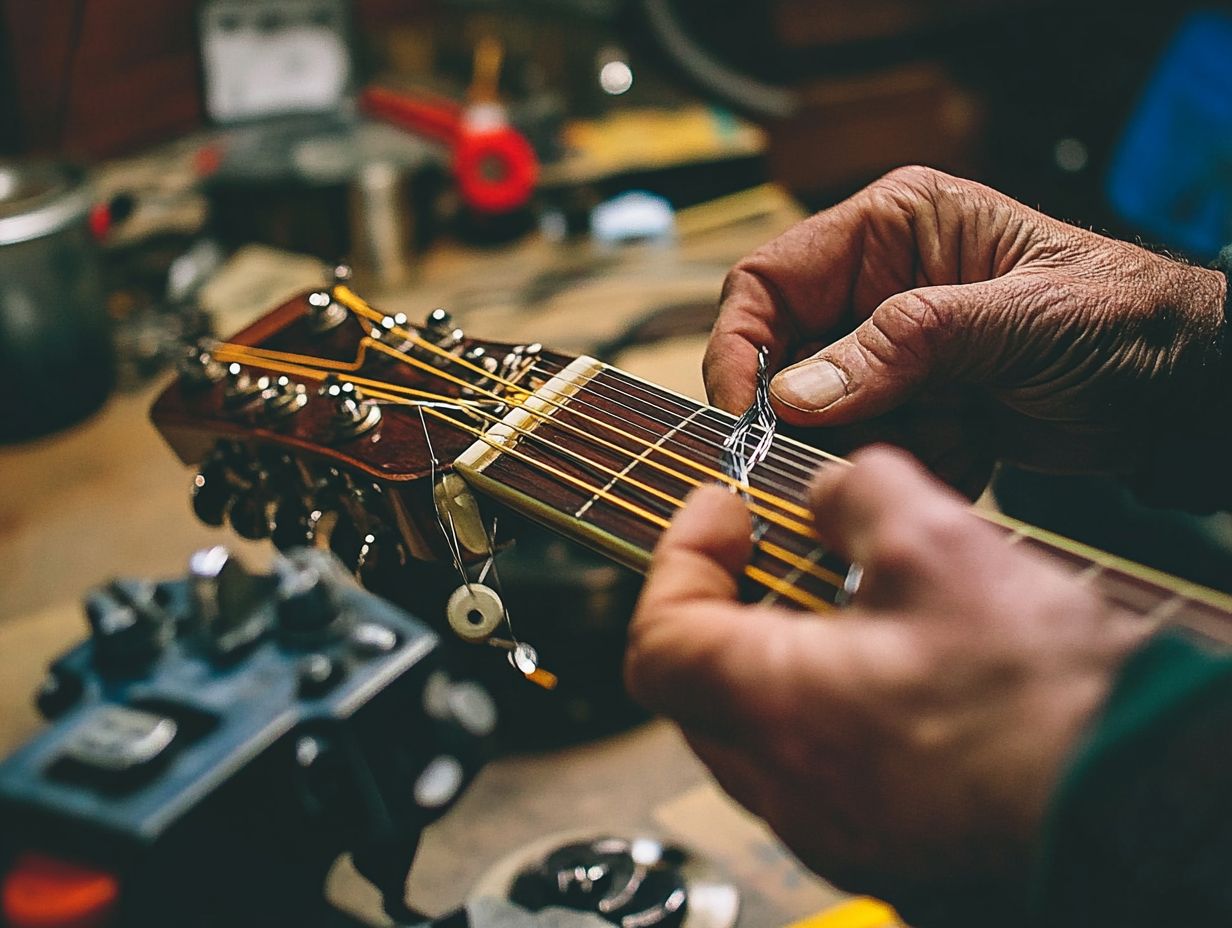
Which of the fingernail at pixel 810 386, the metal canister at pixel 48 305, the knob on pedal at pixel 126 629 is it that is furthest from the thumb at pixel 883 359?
the metal canister at pixel 48 305

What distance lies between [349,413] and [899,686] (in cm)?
47

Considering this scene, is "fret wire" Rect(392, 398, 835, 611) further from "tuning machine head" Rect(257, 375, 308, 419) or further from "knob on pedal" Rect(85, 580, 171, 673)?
"knob on pedal" Rect(85, 580, 171, 673)

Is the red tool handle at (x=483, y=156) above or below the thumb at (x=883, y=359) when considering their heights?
below

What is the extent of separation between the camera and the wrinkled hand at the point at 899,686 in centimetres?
47

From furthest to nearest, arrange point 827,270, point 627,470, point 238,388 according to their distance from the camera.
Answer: point 827,270, point 238,388, point 627,470

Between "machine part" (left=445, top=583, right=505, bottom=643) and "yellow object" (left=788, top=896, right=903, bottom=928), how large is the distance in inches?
15.0

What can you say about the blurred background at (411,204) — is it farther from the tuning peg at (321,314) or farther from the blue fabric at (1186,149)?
the tuning peg at (321,314)

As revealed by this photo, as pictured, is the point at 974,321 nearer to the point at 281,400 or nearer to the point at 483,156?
the point at 281,400

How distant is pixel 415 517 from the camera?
753 mm

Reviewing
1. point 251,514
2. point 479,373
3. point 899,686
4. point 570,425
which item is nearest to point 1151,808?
point 899,686

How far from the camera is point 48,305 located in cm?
141

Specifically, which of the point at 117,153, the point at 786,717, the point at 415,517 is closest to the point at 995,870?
the point at 786,717

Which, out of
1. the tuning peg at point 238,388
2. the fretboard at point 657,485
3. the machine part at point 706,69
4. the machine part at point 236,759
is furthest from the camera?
the machine part at point 706,69

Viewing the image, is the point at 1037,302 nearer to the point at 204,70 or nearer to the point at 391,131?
the point at 391,131
